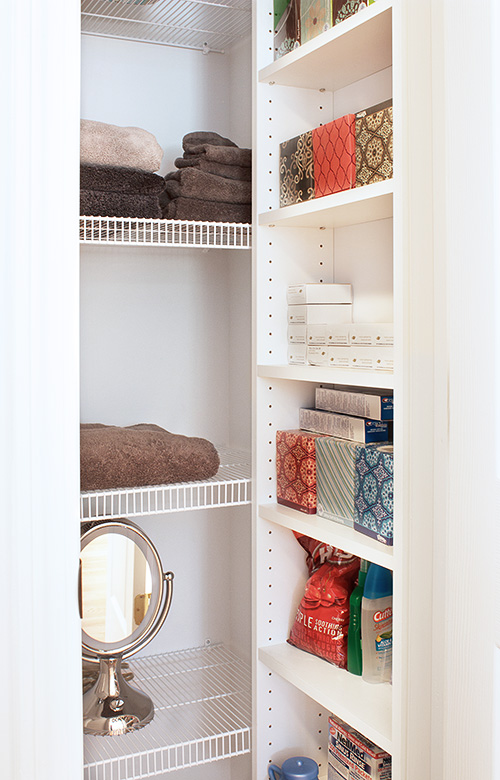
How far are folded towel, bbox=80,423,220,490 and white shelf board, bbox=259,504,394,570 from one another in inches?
5.8

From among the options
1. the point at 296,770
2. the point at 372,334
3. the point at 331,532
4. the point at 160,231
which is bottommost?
the point at 296,770

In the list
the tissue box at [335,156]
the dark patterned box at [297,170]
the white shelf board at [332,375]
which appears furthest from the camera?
the dark patterned box at [297,170]

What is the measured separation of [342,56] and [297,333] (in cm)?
49

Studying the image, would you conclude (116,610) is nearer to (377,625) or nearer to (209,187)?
(377,625)

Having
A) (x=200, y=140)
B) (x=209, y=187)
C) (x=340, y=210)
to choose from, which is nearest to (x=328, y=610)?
(x=340, y=210)

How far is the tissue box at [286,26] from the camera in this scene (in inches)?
53.7

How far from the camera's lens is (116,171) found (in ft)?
4.57

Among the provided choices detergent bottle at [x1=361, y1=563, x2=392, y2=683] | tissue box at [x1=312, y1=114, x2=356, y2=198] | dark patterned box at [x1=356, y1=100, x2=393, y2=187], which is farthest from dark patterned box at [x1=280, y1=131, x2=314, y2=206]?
detergent bottle at [x1=361, y1=563, x2=392, y2=683]

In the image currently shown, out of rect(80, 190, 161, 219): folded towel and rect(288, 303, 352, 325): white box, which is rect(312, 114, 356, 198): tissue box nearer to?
rect(288, 303, 352, 325): white box

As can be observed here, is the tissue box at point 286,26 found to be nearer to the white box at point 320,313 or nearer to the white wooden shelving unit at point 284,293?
the white wooden shelving unit at point 284,293

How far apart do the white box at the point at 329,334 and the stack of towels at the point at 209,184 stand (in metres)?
0.31

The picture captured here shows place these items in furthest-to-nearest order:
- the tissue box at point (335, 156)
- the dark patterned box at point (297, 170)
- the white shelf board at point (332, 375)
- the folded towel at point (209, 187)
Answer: the folded towel at point (209, 187), the dark patterned box at point (297, 170), the tissue box at point (335, 156), the white shelf board at point (332, 375)

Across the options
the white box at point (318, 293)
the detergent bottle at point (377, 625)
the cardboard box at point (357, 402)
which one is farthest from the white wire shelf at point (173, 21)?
the detergent bottle at point (377, 625)
